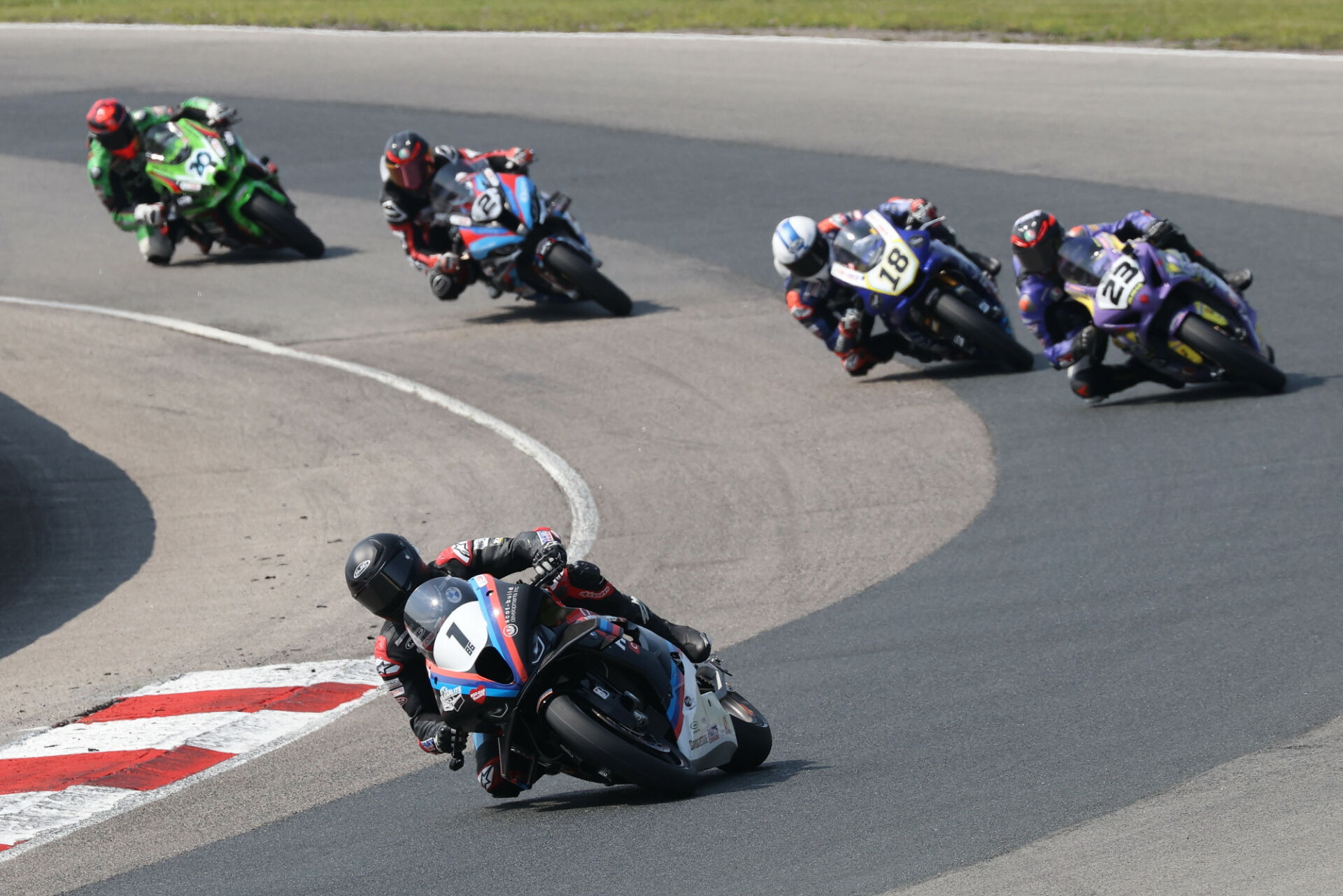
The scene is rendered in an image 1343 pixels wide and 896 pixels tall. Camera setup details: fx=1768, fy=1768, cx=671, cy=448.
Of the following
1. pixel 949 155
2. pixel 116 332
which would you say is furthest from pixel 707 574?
pixel 949 155

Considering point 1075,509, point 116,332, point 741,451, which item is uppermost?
point 1075,509

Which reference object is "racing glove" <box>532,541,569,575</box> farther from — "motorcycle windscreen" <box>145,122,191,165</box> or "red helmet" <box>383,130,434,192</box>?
"motorcycle windscreen" <box>145,122,191,165</box>

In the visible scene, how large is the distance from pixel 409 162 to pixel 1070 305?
758 cm

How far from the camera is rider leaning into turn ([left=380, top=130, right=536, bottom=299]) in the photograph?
18.6 meters

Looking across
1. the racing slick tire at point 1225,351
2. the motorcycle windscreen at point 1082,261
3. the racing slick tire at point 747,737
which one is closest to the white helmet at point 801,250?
the motorcycle windscreen at point 1082,261

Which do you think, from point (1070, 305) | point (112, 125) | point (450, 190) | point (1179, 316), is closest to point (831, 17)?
point (112, 125)

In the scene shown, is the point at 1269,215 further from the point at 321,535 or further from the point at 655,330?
the point at 321,535

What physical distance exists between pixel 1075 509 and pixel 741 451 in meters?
3.43

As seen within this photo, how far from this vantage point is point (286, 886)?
22.6ft

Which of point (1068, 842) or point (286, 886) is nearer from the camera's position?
point (1068, 842)

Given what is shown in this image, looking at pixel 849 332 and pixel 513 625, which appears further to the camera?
pixel 849 332

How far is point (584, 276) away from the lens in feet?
60.5

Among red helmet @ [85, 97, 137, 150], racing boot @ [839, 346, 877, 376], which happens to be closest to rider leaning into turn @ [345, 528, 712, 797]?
racing boot @ [839, 346, 877, 376]

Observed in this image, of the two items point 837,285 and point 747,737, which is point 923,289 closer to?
point 837,285
